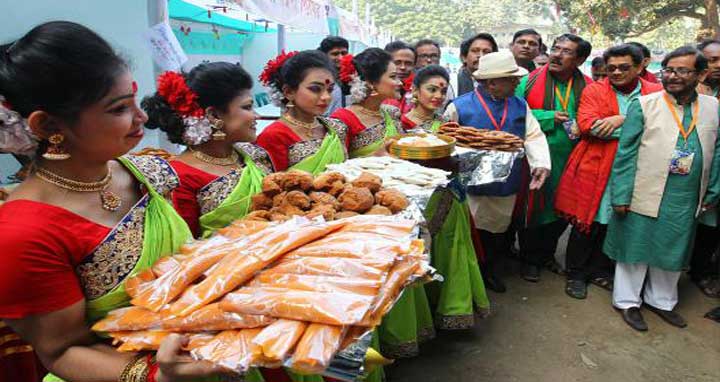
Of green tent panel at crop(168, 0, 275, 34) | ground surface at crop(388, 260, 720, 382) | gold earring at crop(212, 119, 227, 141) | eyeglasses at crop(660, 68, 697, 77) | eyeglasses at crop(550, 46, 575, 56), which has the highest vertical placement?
green tent panel at crop(168, 0, 275, 34)

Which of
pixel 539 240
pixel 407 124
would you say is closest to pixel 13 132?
pixel 407 124

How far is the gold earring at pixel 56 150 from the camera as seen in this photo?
1.07 metres

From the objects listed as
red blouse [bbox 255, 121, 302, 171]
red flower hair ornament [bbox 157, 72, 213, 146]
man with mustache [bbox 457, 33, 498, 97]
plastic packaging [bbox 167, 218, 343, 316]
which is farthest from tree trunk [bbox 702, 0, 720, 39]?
plastic packaging [bbox 167, 218, 343, 316]

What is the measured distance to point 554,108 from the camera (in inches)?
153

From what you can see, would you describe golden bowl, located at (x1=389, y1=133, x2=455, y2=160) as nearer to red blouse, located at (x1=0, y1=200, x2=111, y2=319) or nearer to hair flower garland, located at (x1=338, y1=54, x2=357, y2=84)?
hair flower garland, located at (x1=338, y1=54, x2=357, y2=84)

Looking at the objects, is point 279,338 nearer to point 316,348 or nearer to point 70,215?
point 316,348

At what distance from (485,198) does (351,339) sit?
9.39 feet

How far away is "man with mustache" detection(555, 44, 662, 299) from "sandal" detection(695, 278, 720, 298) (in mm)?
782

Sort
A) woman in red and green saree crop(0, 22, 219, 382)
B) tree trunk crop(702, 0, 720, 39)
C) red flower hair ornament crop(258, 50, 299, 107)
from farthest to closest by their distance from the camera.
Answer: tree trunk crop(702, 0, 720, 39) → red flower hair ornament crop(258, 50, 299, 107) → woman in red and green saree crop(0, 22, 219, 382)

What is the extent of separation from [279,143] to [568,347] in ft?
7.75

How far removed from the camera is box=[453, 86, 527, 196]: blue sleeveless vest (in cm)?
351

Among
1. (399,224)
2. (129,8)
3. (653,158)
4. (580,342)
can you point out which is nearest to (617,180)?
(653,158)

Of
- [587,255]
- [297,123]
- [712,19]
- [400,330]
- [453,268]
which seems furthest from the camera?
[712,19]

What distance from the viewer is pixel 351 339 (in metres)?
0.97
